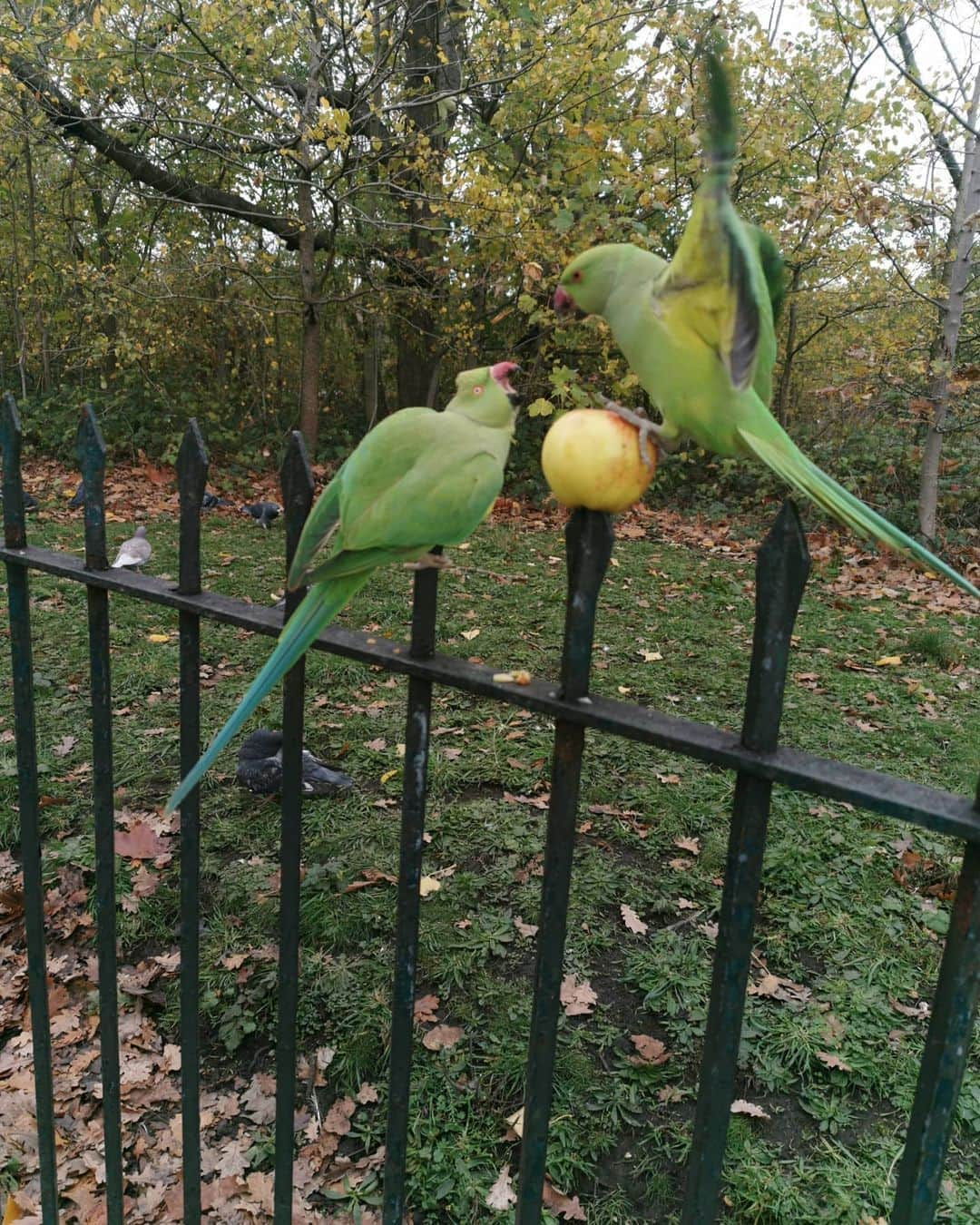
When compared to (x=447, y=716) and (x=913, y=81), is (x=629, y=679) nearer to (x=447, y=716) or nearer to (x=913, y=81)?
(x=447, y=716)

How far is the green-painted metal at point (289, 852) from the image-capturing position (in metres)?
1.23

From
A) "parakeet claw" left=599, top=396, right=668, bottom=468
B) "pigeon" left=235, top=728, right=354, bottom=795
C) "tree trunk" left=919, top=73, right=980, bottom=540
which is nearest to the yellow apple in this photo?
"parakeet claw" left=599, top=396, right=668, bottom=468

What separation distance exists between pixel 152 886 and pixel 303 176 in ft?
22.1

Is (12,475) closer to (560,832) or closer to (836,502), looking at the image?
(560,832)

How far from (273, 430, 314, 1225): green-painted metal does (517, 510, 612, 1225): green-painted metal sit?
16.4 inches

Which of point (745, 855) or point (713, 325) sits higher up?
point (713, 325)

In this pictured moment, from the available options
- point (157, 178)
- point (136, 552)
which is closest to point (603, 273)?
point (136, 552)

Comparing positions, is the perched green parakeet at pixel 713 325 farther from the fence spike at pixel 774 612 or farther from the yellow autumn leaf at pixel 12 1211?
the yellow autumn leaf at pixel 12 1211

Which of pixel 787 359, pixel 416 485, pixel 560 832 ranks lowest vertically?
pixel 560 832

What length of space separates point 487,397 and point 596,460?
0.15 m

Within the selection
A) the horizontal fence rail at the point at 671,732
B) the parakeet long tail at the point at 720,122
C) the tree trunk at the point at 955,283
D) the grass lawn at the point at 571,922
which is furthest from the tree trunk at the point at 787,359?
the parakeet long tail at the point at 720,122

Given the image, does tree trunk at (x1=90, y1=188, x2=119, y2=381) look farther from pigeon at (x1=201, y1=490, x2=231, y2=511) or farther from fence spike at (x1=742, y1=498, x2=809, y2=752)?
fence spike at (x1=742, y1=498, x2=809, y2=752)

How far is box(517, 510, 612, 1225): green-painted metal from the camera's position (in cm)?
95

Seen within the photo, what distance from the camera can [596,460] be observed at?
0.64 m
